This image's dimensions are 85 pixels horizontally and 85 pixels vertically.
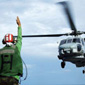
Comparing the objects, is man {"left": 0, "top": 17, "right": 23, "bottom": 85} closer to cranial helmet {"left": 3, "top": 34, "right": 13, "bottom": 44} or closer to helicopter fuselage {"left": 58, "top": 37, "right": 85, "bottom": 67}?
cranial helmet {"left": 3, "top": 34, "right": 13, "bottom": 44}

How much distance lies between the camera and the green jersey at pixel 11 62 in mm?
4695

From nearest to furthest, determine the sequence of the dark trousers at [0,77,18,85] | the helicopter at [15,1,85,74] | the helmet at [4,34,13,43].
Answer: the dark trousers at [0,77,18,85] < the helmet at [4,34,13,43] < the helicopter at [15,1,85,74]

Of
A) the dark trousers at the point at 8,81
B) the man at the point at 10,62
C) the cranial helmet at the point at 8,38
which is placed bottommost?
the dark trousers at the point at 8,81

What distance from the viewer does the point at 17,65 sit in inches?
186

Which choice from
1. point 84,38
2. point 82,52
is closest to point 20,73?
point 82,52

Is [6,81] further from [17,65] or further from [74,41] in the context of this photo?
[74,41]

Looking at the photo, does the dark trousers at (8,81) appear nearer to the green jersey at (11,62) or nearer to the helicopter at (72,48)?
the green jersey at (11,62)

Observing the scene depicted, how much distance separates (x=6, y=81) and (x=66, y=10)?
16.7 metres

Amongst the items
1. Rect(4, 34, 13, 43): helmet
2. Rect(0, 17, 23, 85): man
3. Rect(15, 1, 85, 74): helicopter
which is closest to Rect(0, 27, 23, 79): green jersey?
Rect(0, 17, 23, 85): man

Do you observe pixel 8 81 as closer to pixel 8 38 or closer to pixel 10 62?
pixel 10 62

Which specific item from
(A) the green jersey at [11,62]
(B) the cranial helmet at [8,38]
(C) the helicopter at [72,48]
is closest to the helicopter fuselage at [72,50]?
(C) the helicopter at [72,48]

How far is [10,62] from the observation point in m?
4.77

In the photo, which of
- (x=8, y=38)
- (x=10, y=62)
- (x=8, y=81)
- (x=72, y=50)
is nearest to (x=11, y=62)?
(x=10, y=62)

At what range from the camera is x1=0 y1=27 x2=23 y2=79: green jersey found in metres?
4.70
